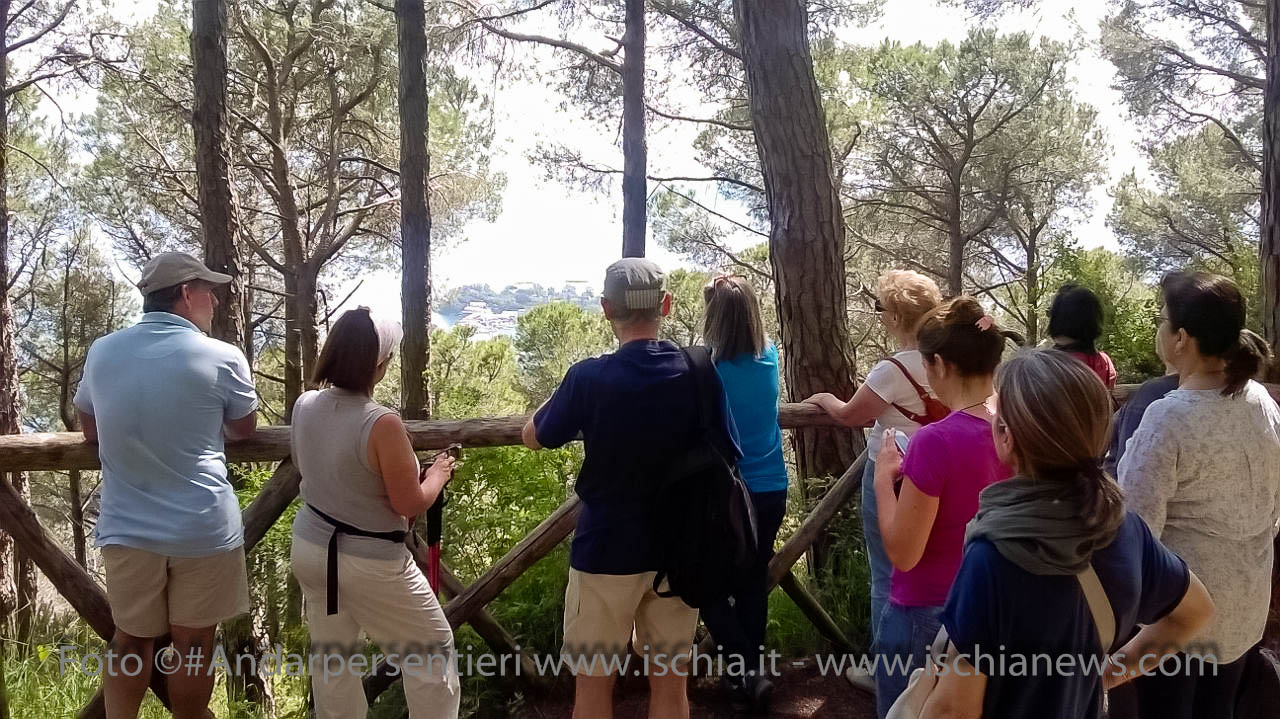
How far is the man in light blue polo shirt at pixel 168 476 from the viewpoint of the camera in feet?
7.47

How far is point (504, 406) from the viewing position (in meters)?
14.6

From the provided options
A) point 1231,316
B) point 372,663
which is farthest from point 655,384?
point 372,663

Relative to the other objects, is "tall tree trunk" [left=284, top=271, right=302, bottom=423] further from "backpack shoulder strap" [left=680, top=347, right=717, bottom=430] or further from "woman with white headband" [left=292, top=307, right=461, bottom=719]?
"backpack shoulder strap" [left=680, top=347, right=717, bottom=430]

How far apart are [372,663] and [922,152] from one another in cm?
1325

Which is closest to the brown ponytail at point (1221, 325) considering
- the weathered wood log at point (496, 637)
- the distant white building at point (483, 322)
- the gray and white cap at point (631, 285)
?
the gray and white cap at point (631, 285)

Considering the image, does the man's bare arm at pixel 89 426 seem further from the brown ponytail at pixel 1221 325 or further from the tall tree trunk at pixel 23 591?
the tall tree trunk at pixel 23 591

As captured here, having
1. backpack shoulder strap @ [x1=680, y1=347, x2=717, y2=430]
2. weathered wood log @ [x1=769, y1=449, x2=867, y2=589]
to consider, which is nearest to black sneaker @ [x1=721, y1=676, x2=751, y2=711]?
weathered wood log @ [x1=769, y1=449, x2=867, y2=589]

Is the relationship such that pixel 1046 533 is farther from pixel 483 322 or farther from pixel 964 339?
pixel 483 322

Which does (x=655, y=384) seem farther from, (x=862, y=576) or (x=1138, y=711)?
(x=862, y=576)

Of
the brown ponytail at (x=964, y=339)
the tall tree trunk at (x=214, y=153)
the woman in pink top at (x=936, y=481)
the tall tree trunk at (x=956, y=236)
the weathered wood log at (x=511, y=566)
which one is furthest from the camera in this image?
the tall tree trunk at (x=956, y=236)

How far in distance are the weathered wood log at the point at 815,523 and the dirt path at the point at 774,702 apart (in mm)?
429

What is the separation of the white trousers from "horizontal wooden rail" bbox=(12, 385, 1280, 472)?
2.00ft

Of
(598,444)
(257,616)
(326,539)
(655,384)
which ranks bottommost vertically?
(257,616)

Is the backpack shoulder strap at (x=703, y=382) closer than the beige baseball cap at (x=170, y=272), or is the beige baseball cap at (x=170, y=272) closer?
the backpack shoulder strap at (x=703, y=382)
